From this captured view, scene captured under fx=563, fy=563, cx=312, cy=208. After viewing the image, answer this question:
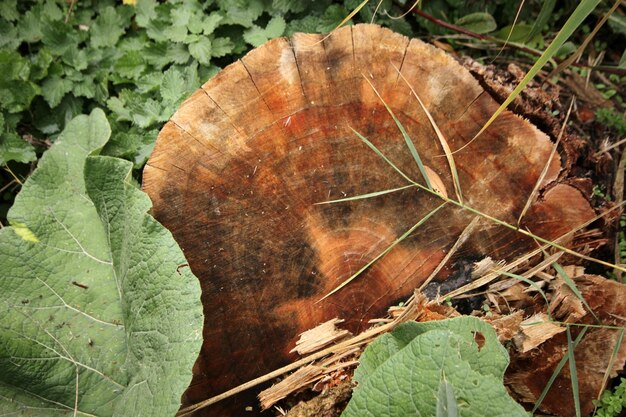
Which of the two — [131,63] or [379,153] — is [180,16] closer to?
[131,63]

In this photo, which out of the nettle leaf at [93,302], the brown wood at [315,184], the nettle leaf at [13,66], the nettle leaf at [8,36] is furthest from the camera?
the nettle leaf at [8,36]

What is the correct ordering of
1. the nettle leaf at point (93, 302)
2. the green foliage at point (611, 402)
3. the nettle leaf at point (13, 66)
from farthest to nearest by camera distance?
the nettle leaf at point (13, 66)
the green foliage at point (611, 402)
the nettle leaf at point (93, 302)

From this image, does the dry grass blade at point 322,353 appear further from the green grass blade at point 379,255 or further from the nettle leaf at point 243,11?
the nettle leaf at point 243,11

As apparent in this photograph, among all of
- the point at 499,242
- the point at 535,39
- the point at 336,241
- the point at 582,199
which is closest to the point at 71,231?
the point at 336,241

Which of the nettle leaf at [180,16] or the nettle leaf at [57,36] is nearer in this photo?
the nettle leaf at [180,16]

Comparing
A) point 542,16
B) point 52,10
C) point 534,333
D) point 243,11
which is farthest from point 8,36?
point 534,333

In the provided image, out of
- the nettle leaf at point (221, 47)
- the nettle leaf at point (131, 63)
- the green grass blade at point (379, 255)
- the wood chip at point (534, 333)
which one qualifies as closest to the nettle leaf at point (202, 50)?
the nettle leaf at point (221, 47)

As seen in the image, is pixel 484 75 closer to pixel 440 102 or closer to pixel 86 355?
pixel 440 102
